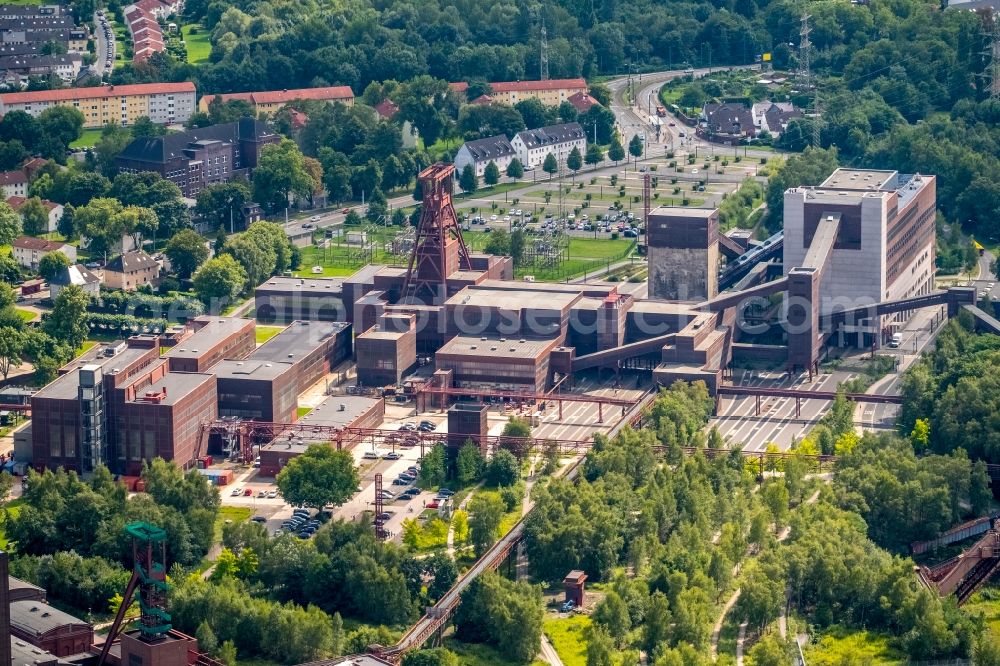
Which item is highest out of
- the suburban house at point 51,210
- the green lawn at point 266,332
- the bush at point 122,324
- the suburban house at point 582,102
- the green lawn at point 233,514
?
the suburban house at point 582,102

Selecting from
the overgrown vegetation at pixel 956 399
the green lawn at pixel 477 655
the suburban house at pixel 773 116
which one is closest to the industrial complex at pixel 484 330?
the overgrown vegetation at pixel 956 399

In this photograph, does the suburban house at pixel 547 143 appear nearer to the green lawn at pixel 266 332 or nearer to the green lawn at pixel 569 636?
the green lawn at pixel 266 332

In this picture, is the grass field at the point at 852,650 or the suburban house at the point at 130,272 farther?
the suburban house at the point at 130,272

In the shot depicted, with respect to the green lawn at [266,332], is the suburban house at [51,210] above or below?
above

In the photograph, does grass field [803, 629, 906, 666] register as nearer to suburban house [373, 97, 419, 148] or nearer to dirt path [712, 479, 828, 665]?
dirt path [712, 479, 828, 665]

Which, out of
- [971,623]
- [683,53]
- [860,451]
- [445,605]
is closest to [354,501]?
[445,605]

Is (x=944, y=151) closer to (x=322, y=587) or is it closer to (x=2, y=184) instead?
(x=2, y=184)

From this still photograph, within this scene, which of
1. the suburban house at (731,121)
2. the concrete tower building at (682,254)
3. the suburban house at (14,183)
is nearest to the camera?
the concrete tower building at (682,254)
